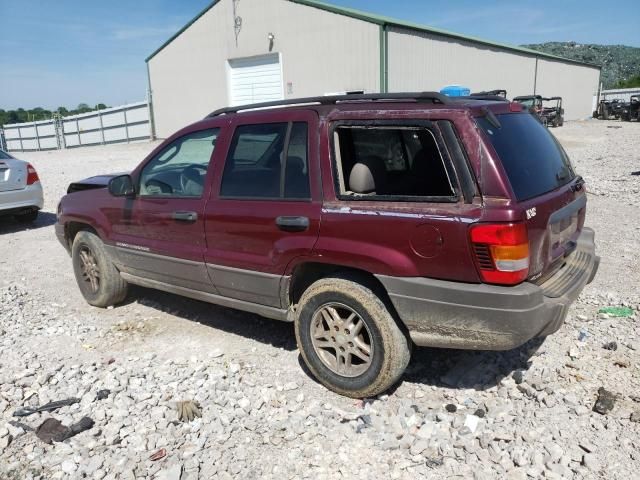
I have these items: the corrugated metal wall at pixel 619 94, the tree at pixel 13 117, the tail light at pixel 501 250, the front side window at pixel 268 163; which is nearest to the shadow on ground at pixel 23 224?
the front side window at pixel 268 163

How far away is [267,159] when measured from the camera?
3.85 meters

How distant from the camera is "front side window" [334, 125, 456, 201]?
3.25m

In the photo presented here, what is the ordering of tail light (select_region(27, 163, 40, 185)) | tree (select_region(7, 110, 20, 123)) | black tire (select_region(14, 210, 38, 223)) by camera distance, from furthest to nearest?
1. tree (select_region(7, 110, 20, 123))
2. black tire (select_region(14, 210, 38, 223))
3. tail light (select_region(27, 163, 40, 185))

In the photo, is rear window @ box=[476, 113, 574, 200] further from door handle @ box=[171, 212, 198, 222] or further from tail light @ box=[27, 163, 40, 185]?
tail light @ box=[27, 163, 40, 185]

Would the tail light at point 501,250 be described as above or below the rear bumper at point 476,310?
above

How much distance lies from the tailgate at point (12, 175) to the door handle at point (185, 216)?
6.12m

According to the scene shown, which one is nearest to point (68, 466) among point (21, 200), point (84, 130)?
point (21, 200)

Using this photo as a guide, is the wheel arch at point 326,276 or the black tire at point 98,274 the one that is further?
the black tire at point 98,274

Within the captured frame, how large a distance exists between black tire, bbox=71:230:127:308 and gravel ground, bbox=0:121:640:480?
156mm

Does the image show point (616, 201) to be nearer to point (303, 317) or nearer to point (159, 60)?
point (303, 317)

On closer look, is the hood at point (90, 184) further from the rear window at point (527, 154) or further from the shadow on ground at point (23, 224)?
the shadow on ground at point (23, 224)

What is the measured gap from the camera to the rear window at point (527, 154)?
3.04 m

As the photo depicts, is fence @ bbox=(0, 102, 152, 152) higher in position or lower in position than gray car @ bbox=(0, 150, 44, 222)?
higher

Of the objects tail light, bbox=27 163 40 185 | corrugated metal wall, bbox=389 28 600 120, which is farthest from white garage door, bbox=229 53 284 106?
tail light, bbox=27 163 40 185
